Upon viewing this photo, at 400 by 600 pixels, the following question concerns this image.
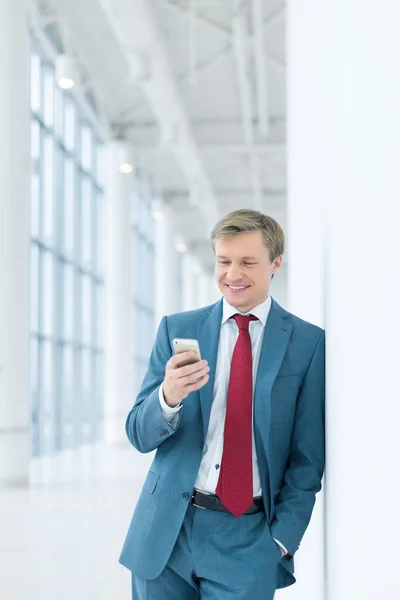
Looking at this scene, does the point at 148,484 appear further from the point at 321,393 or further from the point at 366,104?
the point at 366,104

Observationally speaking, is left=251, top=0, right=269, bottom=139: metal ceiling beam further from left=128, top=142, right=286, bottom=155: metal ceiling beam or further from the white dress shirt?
the white dress shirt

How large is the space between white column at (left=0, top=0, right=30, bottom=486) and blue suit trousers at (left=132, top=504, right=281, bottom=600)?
11.8 metres

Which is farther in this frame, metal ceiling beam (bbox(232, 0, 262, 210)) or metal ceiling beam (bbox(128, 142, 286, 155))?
metal ceiling beam (bbox(128, 142, 286, 155))

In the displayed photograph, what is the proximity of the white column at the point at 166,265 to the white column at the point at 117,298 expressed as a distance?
7.66m

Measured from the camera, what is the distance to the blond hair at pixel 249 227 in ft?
9.27

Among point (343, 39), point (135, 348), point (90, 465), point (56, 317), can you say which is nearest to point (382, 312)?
point (343, 39)

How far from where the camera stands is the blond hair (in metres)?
2.83

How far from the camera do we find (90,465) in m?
17.7

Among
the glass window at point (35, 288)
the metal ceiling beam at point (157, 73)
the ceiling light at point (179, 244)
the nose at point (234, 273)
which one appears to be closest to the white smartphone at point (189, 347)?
the nose at point (234, 273)

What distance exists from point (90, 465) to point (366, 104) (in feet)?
54.0

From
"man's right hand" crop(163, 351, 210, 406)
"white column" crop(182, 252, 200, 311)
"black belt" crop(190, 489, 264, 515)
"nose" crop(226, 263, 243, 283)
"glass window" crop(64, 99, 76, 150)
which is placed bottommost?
"black belt" crop(190, 489, 264, 515)

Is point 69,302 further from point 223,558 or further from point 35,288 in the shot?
point 223,558

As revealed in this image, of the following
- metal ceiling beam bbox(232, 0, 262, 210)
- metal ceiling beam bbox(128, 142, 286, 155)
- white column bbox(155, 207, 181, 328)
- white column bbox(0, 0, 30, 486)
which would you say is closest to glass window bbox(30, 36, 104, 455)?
metal ceiling beam bbox(128, 142, 286, 155)

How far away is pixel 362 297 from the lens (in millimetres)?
1971
